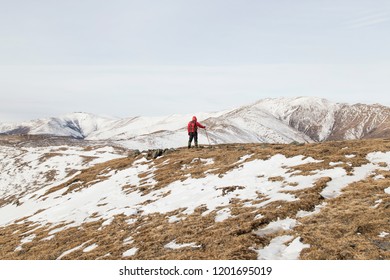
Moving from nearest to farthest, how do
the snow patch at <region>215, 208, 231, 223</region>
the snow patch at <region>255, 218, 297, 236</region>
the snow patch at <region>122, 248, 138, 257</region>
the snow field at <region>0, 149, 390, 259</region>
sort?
the snow patch at <region>255, 218, 297, 236</region>, the snow patch at <region>122, 248, 138, 257</region>, the snow field at <region>0, 149, 390, 259</region>, the snow patch at <region>215, 208, 231, 223</region>

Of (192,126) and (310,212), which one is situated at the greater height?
(192,126)

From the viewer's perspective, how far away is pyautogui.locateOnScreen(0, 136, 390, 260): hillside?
12.1 metres

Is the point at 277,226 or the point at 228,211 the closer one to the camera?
the point at 277,226

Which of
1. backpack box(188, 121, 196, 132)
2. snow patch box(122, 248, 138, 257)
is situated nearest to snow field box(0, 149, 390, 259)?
snow patch box(122, 248, 138, 257)

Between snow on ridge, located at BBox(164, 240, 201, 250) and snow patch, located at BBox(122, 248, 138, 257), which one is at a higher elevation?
snow on ridge, located at BBox(164, 240, 201, 250)

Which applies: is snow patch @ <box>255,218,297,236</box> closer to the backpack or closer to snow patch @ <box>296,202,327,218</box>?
snow patch @ <box>296,202,327,218</box>

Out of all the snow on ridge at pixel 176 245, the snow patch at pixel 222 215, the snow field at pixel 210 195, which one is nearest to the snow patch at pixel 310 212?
the snow field at pixel 210 195

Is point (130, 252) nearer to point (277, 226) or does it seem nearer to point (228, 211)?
point (228, 211)

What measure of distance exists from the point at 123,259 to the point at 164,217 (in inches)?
223

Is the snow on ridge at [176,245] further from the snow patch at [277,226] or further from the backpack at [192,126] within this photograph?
the backpack at [192,126]

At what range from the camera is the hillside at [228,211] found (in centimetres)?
1206

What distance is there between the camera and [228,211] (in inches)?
666

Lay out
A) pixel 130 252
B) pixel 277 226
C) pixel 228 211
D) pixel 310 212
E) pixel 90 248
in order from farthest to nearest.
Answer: pixel 228 211, pixel 90 248, pixel 310 212, pixel 130 252, pixel 277 226

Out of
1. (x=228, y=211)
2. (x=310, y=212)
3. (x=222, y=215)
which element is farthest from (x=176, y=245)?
(x=310, y=212)
